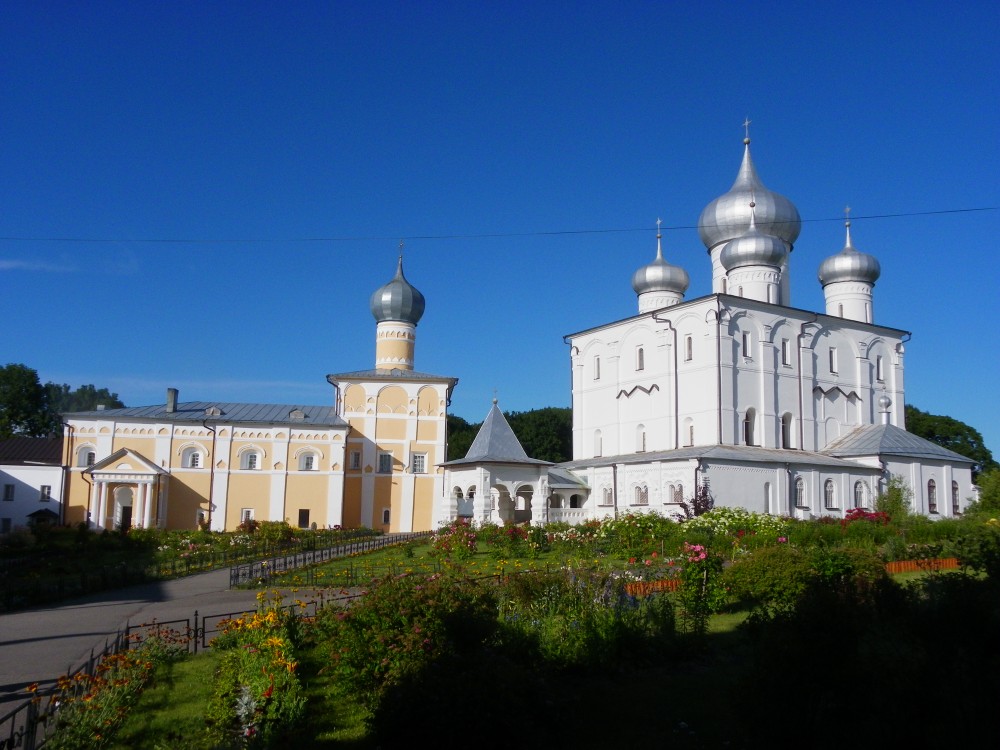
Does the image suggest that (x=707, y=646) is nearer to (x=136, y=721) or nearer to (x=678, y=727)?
(x=678, y=727)

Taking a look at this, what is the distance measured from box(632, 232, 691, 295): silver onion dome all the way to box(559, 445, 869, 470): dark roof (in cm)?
769

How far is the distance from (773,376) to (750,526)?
11566 millimetres

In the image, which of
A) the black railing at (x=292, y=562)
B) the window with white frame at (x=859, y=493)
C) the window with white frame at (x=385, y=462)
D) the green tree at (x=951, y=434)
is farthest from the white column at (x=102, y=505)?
the green tree at (x=951, y=434)

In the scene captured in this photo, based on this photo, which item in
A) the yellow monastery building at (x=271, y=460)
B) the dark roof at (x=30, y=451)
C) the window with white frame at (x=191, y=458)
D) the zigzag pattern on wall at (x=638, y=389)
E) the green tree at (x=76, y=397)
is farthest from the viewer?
the green tree at (x=76, y=397)

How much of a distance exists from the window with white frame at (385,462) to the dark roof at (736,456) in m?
8.11

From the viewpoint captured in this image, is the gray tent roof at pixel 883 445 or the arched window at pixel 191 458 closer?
the gray tent roof at pixel 883 445

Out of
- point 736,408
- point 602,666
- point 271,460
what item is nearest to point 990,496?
point 736,408

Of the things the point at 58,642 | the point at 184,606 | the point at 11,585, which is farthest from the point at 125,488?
the point at 58,642

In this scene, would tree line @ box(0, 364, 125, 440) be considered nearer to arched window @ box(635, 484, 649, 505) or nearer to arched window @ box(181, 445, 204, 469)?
arched window @ box(181, 445, 204, 469)

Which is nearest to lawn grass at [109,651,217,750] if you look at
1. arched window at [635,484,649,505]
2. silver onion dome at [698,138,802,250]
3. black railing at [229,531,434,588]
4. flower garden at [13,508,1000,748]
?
flower garden at [13,508,1000,748]

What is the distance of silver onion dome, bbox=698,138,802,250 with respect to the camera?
3434cm

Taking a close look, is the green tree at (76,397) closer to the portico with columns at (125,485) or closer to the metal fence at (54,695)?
the portico with columns at (125,485)

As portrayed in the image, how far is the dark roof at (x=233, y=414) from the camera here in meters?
32.6

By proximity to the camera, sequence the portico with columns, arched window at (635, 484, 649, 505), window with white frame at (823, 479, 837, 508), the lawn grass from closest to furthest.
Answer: the lawn grass
arched window at (635, 484, 649, 505)
window with white frame at (823, 479, 837, 508)
the portico with columns
